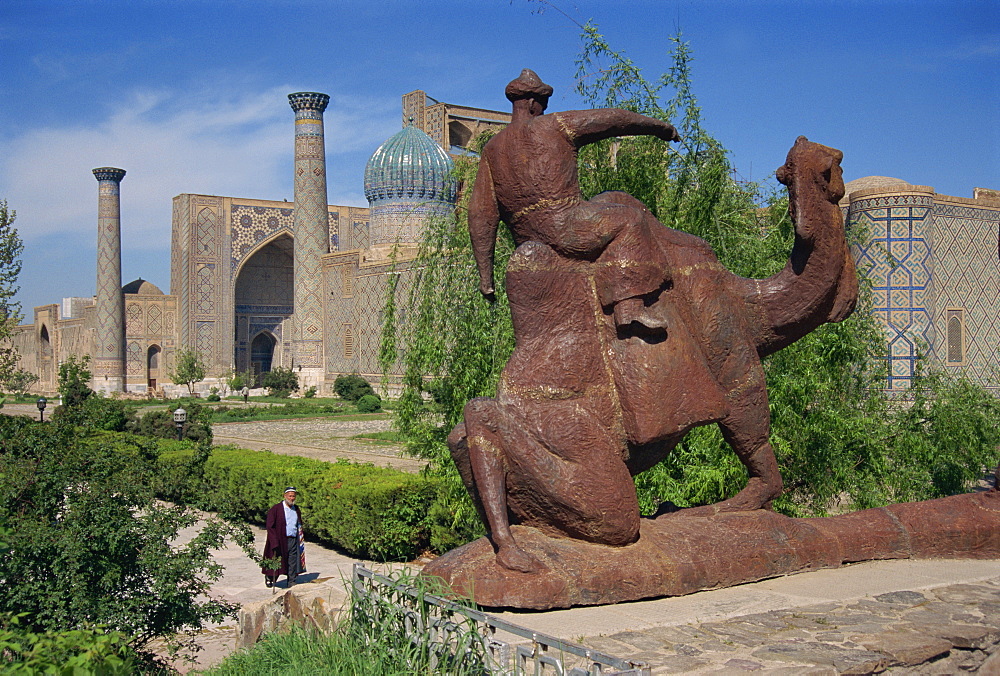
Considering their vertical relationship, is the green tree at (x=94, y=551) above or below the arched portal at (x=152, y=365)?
below

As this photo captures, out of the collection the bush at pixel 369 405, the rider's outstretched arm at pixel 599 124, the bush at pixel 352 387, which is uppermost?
the rider's outstretched arm at pixel 599 124

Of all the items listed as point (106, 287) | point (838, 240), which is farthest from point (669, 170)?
point (106, 287)

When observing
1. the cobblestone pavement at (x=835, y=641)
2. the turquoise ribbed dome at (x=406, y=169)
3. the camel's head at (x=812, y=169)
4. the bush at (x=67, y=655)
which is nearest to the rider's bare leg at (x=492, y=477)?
the cobblestone pavement at (x=835, y=641)

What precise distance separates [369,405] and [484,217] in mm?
22687

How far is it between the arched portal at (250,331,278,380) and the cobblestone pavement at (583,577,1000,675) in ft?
122

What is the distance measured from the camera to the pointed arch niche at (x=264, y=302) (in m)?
38.2

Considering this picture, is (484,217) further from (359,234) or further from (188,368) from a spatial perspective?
(359,234)

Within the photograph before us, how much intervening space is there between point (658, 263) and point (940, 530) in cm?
209

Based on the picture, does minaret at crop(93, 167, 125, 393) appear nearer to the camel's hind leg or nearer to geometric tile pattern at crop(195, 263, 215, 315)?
geometric tile pattern at crop(195, 263, 215, 315)

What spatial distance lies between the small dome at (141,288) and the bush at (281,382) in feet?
22.3

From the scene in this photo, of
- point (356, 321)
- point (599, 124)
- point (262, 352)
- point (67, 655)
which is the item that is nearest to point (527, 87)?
point (599, 124)

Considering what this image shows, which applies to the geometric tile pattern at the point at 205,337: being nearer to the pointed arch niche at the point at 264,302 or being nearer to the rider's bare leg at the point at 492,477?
the pointed arch niche at the point at 264,302

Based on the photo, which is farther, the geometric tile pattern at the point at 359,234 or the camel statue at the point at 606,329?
the geometric tile pattern at the point at 359,234

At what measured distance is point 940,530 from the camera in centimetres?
476
